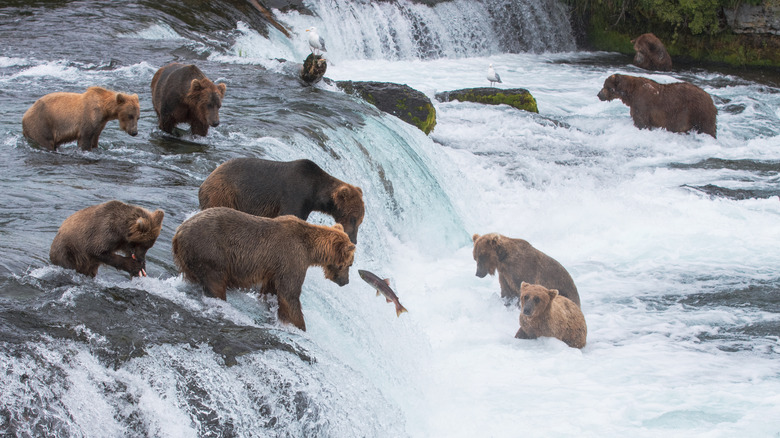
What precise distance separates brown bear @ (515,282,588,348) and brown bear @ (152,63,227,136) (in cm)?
362

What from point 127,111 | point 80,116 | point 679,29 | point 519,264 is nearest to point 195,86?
point 127,111

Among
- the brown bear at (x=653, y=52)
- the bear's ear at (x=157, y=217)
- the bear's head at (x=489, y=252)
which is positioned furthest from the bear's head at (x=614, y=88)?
the bear's ear at (x=157, y=217)

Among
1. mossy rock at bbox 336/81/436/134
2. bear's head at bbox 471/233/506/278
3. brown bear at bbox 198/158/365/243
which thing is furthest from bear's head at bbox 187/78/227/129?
mossy rock at bbox 336/81/436/134

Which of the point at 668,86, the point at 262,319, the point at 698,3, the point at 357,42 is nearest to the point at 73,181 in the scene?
the point at 262,319

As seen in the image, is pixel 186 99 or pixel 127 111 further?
pixel 186 99

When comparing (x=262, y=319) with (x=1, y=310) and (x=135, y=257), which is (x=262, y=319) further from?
(x=1, y=310)

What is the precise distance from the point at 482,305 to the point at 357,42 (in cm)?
1225

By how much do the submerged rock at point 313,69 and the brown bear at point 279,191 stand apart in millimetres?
5971

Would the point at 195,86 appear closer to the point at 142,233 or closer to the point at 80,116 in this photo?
the point at 80,116

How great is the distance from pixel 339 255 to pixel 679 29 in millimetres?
20214

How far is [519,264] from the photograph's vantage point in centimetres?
722

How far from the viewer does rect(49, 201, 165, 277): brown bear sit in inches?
170

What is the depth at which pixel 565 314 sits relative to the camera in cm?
664

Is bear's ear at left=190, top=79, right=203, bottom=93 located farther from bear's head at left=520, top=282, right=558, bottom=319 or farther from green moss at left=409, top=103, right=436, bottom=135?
green moss at left=409, top=103, right=436, bottom=135
